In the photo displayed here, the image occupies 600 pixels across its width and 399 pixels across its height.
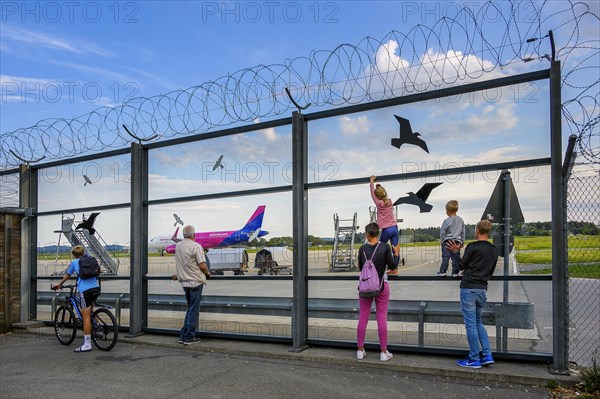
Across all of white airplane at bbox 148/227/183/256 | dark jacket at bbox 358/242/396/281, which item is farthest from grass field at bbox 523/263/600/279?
white airplane at bbox 148/227/183/256

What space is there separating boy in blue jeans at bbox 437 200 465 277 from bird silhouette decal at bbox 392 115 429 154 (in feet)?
2.89

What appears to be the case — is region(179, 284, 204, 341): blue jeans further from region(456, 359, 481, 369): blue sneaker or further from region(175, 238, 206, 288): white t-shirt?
region(456, 359, 481, 369): blue sneaker

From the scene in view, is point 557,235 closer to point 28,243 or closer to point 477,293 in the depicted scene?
point 477,293

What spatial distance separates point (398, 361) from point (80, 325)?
5262mm

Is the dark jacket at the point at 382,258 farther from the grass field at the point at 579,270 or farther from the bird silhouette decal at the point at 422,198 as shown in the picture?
the grass field at the point at 579,270

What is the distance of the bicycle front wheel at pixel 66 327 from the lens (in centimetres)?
830

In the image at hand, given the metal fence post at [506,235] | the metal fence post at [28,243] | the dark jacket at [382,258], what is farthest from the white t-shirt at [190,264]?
the metal fence post at [28,243]

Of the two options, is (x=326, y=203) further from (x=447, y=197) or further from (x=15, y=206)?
(x=15, y=206)

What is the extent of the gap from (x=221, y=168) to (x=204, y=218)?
3.01ft

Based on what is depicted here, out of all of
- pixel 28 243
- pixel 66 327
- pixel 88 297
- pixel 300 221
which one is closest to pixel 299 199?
pixel 300 221

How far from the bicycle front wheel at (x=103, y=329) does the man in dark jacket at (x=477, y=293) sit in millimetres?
5155

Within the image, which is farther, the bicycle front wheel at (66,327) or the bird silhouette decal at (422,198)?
the bicycle front wheel at (66,327)

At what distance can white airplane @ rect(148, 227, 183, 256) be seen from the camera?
898 cm

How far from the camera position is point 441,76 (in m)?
6.39
